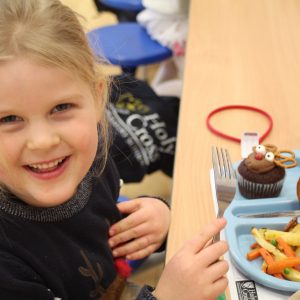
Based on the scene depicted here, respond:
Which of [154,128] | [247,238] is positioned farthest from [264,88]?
[247,238]

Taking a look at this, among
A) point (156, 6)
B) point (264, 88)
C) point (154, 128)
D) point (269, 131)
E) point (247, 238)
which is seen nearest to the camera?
point (247, 238)

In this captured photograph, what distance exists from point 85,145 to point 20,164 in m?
0.10

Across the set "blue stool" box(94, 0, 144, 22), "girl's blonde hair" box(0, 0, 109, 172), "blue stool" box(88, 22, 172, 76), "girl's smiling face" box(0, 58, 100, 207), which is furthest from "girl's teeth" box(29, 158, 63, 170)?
"blue stool" box(94, 0, 144, 22)

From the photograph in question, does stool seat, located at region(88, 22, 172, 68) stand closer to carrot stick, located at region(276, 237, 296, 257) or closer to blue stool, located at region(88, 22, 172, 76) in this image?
blue stool, located at region(88, 22, 172, 76)

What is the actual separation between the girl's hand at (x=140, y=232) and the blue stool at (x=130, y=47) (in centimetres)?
94

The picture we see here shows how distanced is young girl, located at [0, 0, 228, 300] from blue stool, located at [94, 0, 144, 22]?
1.45 metres

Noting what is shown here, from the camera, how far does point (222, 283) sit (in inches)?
24.2

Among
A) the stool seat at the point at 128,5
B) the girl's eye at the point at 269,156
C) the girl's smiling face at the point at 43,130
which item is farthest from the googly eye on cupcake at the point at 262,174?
the stool seat at the point at 128,5

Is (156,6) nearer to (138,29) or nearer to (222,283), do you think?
(138,29)

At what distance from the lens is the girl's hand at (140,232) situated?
840 mm

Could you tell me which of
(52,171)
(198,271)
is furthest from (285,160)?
(52,171)

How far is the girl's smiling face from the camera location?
550 millimetres

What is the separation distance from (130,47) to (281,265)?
131cm

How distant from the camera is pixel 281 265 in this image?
0.62 metres
